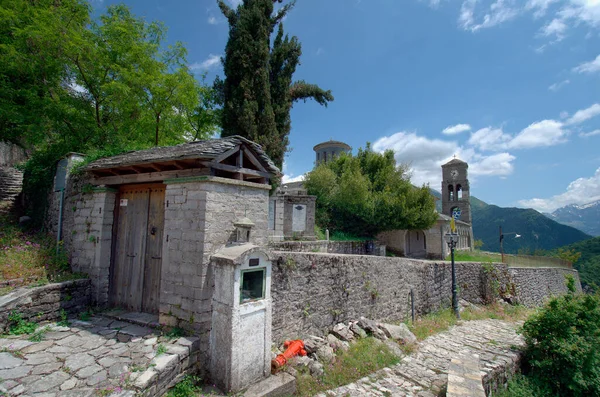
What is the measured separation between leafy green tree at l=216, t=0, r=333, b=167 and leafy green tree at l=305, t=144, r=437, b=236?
16.4 ft

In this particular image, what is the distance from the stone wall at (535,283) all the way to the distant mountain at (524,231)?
2008 inches

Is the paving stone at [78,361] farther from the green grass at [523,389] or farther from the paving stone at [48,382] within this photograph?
the green grass at [523,389]

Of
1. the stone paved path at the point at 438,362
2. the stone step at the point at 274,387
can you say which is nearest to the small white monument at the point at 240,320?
the stone step at the point at 274,387

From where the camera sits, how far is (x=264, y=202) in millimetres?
5992

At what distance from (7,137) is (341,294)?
14.7 metres

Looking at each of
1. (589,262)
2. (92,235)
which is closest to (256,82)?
(92,235)

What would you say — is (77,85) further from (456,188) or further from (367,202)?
(456,188)

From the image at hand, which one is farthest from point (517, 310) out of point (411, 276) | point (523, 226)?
point (523, 226)

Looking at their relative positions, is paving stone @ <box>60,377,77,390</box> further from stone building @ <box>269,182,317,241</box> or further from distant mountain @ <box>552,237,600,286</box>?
distant mountain @ <box>552,237,600,286</box>

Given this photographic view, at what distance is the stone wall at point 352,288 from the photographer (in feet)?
20.2

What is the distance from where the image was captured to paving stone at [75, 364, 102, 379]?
140 inches

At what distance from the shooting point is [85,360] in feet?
12.8

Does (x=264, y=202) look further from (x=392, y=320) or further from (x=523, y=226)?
(x=523, y=226)

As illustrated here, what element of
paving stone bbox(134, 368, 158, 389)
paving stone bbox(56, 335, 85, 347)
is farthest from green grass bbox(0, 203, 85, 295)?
paving stone bbox(134, 368, 158, 389)
